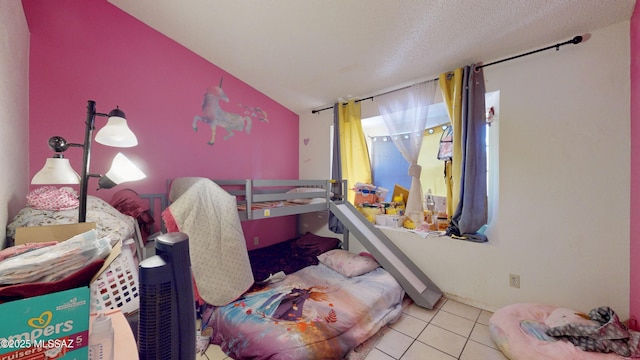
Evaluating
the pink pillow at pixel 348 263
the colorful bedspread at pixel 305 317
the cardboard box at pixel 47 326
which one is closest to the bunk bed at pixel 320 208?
the pink pillow at pixel 348 263

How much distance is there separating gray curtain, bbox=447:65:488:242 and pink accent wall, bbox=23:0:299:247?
2.51 metres

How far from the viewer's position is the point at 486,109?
234cm

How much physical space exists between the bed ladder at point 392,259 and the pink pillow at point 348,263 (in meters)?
0.12

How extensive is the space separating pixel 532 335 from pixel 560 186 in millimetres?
1154

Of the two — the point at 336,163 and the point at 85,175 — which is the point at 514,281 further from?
the point at 85,175

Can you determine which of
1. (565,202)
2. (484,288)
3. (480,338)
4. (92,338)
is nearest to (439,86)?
(565,202)

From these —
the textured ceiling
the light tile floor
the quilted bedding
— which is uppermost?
the textured ceiling

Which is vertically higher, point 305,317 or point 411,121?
point 411,121

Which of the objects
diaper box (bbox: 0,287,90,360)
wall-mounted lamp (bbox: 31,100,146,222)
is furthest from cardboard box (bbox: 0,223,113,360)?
wall-mounted lamp (bbox: 31,100,146,222)

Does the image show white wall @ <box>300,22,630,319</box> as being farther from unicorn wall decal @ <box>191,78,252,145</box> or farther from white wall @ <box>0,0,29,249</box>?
white wall @ <box>0,0,29,249</box>

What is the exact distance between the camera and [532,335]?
4.91ft

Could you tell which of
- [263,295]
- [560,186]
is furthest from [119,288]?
[560,186]

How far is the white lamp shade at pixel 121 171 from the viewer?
1076 millimetres

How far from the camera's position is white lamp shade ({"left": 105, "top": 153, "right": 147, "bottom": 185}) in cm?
108
